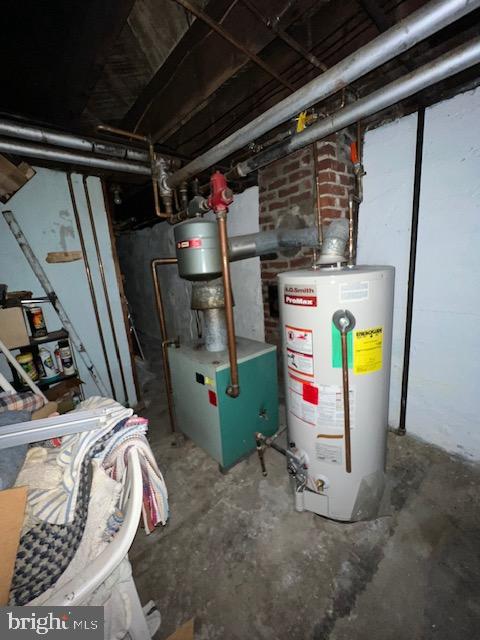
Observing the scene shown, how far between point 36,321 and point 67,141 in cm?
147

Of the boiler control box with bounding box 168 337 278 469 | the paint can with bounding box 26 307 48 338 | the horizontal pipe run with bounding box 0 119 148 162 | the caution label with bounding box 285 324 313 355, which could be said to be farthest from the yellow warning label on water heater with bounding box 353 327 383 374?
the paint can with bounding box 26 307 48 338

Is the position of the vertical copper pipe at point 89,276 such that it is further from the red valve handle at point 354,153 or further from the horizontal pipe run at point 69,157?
the red valve handle at point 354,153

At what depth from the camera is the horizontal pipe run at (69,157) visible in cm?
171

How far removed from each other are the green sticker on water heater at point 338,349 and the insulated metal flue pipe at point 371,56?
45.7 inches

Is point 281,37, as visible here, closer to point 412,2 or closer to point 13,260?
point 412,2

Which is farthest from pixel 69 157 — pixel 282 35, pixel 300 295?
pixel 300 295

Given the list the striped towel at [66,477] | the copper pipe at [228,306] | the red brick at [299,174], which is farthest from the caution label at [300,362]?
the red brick at [299,174]

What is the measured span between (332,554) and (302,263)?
1.93m

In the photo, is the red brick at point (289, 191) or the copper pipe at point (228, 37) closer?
the copper pipe at point (228, 37)

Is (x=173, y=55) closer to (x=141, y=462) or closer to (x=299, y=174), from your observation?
(x=299, y=174)

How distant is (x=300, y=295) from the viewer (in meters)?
1.39

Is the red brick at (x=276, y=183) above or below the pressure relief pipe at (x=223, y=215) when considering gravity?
above

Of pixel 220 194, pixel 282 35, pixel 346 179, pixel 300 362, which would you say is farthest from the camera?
pixel 346 179

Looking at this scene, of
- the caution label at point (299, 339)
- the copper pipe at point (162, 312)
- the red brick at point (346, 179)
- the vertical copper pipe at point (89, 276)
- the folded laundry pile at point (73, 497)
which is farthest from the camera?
the vertical copper pipe at point (89, 276)
